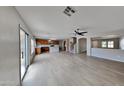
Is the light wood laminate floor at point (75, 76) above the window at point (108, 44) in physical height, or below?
below

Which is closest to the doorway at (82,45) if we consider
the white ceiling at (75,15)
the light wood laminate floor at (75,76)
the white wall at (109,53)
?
the white wall at (109,53)

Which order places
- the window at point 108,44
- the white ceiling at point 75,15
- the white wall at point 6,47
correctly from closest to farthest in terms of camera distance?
1. the white wall at point 6,47
2. the white ceiling at point 75,15
3. the window at point 108,44

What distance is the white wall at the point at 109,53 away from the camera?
6344mm

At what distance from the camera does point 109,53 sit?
23.8 feet

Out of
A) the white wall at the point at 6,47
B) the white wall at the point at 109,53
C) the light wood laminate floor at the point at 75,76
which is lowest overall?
the light wood laminate floor at the point at 75,76

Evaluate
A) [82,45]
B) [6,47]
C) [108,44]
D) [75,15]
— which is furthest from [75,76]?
[82,45]

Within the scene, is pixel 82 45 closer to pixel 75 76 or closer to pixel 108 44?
pixel 108 44

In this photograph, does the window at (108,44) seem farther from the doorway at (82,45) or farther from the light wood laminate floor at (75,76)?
the light wood laminate floor at (75,76)

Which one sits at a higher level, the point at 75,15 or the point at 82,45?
the point at 75,15
